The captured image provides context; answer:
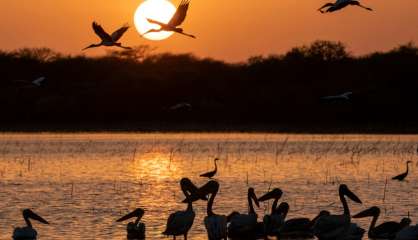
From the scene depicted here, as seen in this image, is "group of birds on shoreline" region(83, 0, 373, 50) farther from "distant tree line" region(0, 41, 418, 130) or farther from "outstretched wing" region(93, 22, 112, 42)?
"distant tree line" region(0, 41, 418, 130)

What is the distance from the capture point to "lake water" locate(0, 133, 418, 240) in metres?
18.8

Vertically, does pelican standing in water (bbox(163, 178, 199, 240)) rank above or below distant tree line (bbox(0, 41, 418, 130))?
below

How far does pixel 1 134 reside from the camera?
44.3 m

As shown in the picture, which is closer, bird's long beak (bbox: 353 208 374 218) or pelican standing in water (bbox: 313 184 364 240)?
pelican standing in water (bbox: 313 184 364 240)

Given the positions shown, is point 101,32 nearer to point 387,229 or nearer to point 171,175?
point 387,229

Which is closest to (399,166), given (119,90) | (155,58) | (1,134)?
(1,134)

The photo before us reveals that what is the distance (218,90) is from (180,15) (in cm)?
4571

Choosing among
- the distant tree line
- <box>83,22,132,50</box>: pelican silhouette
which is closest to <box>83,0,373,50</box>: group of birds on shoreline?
<box>83,22,132,50</box>: pelican silhouette

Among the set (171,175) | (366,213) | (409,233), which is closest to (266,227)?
(366,213)

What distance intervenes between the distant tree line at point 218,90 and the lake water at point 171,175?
11467 mm

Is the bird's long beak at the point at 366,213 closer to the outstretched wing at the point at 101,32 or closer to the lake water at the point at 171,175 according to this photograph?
the lake water at the point at 171,175

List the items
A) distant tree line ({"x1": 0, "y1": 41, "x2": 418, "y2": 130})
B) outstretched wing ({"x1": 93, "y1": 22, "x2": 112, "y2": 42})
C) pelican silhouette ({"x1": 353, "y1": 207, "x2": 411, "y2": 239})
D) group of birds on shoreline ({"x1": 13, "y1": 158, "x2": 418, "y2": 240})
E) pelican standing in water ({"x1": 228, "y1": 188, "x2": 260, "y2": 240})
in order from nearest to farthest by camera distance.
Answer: group of birds on shoreline ({"x1": 13, "y1": 158, "x2": 418, "y2": 240}) → pelican silhouette ({"x1": 353, "y1": 207, "x2": 411, "y2": 239}) → pelican standing in water ({"x1": 228, "y1": 188, "x2": 260, "y2": 240}) → outstretched wing ({"x1": 93, "y1": 22, "x2": 112, "y2": 42}) → distant tree line ({"x1": 0, "y1": 41, "x2": 418, "y2": 130})

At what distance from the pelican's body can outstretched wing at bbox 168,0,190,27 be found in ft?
13.1

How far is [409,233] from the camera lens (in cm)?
1511
